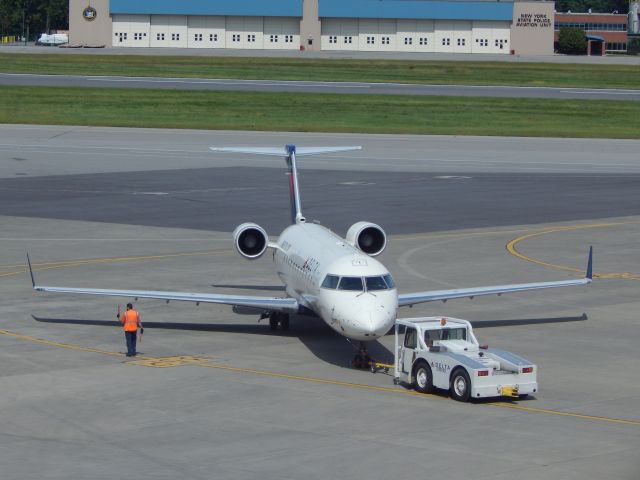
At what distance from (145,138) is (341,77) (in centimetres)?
5431

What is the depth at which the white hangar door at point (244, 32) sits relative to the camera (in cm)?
18225

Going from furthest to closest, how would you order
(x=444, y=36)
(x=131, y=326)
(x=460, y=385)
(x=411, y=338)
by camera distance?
(x=444, y=36)
(x=131, y=326)
(x=411, y=338)
(x=460, y=385)

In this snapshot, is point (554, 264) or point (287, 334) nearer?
point (287, 334)

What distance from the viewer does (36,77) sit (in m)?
128

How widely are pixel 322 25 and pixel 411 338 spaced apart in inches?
6294

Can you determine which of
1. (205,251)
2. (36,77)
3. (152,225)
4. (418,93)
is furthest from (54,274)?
(36,77)

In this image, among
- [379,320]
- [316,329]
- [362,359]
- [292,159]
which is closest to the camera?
[379,320]

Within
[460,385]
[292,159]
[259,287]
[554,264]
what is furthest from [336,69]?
[460,385]

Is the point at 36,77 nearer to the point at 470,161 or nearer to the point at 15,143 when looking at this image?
the point at 15,143

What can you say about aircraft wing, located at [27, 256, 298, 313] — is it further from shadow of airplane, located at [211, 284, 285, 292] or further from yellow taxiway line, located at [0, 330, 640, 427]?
shadow of airplane, located at [211, 284, 285, 292]

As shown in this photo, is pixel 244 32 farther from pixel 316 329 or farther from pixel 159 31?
pixel 316 329

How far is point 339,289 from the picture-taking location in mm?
29953

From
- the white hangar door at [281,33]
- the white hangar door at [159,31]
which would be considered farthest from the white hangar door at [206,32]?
the white hangar door at [281,33]

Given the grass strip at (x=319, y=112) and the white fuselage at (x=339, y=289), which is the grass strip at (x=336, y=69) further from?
the white fuselage at (x=339, y=289)
